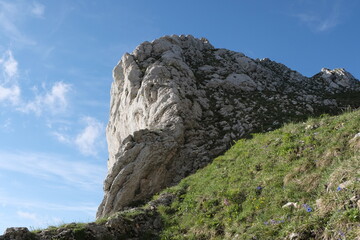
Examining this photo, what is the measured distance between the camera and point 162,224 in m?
15.7

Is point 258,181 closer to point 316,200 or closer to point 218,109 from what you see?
point 316,200

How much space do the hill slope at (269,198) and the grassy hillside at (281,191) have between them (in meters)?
0.02

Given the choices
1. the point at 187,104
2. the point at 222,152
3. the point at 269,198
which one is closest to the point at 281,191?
the point at 269,198

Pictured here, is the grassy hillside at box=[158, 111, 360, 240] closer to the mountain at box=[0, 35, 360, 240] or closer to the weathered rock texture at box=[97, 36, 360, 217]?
the mountain at box=[0, 35, 360, 240]

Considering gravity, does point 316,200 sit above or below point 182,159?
below

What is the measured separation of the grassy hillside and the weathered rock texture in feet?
12.2

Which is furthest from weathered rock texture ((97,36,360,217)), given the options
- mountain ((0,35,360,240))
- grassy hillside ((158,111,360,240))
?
grassy hillside ((158,111,360,240))

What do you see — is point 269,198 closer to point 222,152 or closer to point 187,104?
point 222,152

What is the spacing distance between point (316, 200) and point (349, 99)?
28.4 meters

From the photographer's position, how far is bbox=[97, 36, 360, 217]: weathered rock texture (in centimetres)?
2198

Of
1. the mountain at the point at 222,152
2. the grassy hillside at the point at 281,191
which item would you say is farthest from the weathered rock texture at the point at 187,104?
the grassy hillside at the point at 281,191

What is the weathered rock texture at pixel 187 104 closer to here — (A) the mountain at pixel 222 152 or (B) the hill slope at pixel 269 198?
(A) the mountain at pixel 222 152

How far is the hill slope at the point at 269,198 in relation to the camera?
9227mm

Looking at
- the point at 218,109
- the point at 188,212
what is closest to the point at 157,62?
the point at 218,109
